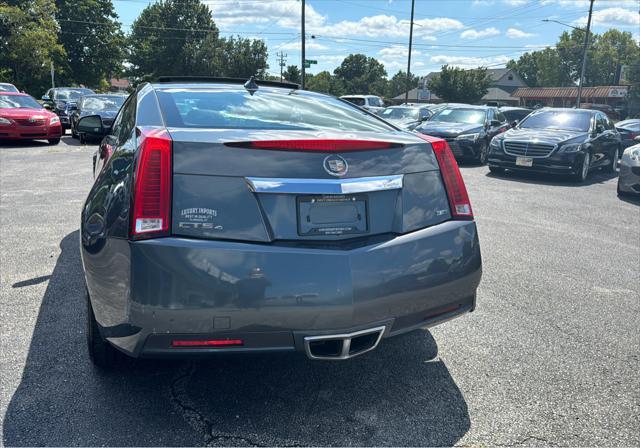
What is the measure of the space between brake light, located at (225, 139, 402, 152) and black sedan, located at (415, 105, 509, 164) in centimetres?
1111

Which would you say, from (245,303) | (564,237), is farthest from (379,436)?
(564,237)

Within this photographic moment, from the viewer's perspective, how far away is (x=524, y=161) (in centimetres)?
1112

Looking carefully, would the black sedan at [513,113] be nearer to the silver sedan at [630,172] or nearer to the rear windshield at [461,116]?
the rear windshield at [461,116]

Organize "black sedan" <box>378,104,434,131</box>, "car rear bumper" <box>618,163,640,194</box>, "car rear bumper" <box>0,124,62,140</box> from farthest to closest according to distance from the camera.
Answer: "black sedan" <box>378,104,434,131</box> → "car rear bumper" <box>0,124,62,140</box> → "car rear bumper" <box>618,163,640,194</box>

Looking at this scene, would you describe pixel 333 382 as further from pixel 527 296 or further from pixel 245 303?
pixel 527 296

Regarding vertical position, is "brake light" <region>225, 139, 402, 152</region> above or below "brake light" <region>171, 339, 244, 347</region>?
above

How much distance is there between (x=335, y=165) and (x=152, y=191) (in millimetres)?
809

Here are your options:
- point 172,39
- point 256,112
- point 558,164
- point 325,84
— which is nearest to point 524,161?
point 558,164

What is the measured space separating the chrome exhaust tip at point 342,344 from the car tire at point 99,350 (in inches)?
43.7

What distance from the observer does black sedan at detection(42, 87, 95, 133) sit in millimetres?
18797

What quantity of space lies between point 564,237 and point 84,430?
18.7ft

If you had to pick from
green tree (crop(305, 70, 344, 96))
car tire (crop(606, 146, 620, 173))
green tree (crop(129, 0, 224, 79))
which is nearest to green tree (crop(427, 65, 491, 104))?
green tree (crop(305, 70, 344, 96))

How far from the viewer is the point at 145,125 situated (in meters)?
2.61

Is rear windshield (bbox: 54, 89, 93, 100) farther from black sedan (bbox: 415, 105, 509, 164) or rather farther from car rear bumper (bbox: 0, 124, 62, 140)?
black sedan (bbox: 415, 105, 509, 164)
